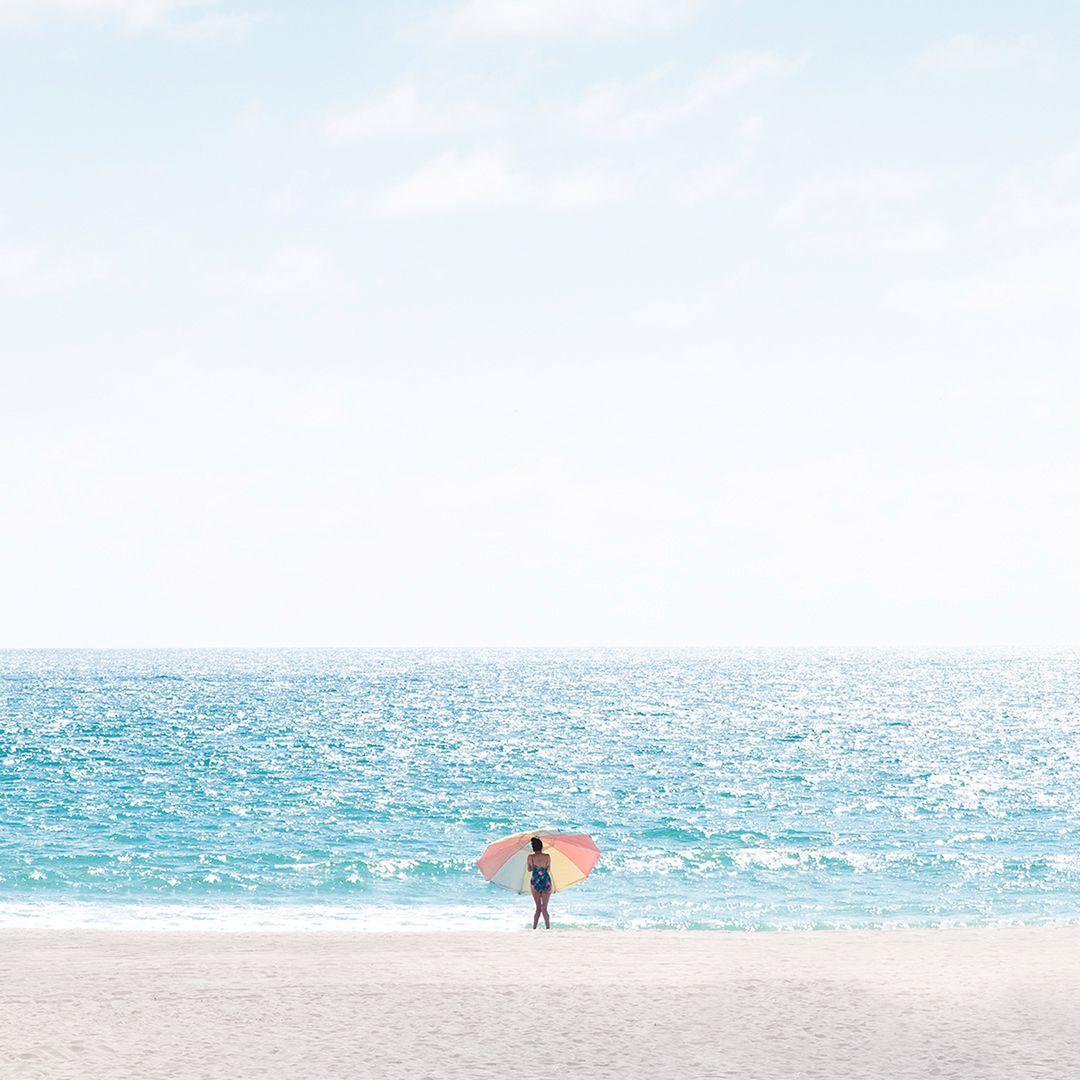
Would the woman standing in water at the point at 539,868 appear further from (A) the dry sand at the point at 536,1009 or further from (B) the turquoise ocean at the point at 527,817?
(B) the turquoise ocean at the point at 527,817

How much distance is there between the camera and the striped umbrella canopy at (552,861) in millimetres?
23344

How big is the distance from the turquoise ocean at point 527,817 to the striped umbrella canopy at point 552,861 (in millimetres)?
4416

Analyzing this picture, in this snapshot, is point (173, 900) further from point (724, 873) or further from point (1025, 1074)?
point (1025, 1074)

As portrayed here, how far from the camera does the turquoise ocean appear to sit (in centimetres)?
2989

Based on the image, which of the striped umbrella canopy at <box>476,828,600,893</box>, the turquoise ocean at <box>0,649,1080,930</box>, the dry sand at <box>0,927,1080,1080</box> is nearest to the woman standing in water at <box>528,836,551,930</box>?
the striped umbrella canopy at <box>476,828,600,893</box>

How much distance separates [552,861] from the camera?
2347cm

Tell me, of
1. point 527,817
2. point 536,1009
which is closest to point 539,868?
point 536,1009

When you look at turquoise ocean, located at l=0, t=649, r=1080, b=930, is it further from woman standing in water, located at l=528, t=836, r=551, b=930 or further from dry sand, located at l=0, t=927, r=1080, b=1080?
dry sand, located at l=0, t=927, r=1080, b=1080

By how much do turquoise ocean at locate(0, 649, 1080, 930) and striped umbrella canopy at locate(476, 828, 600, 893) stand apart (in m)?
4.42

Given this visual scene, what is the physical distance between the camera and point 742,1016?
51.2 ft

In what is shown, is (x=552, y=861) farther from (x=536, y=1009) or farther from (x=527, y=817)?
(x=527, y=817)

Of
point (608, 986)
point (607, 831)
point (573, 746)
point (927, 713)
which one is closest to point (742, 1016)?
point (608, 986)

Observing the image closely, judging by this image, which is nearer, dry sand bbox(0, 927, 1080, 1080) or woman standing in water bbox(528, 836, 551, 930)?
dry sand bbox(0, 927, 1080, 1080)

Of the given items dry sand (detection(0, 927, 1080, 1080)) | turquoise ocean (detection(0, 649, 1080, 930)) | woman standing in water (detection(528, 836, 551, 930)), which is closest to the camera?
dry sand (detection(0, 927, 1080, 1080))
